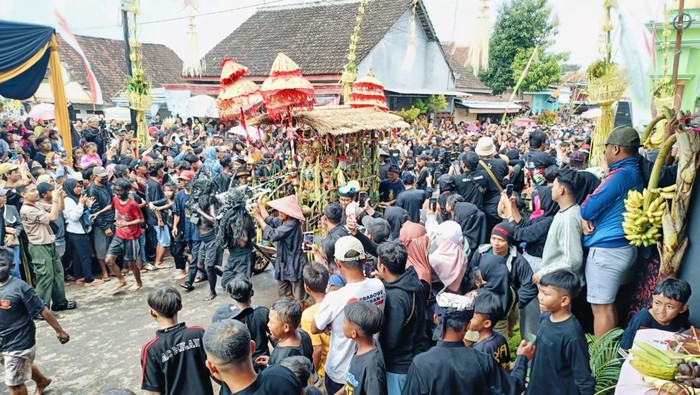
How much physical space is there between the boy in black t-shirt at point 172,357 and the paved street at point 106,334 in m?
2.17

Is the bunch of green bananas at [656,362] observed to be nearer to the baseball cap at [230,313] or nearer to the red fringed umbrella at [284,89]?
the baseball cap at [230,313]

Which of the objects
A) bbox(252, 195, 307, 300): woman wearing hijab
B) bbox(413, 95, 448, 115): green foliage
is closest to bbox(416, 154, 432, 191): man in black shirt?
bbox(252, 195, 307, 300): woman wearing hijab

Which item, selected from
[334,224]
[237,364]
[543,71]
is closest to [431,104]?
[543,71]

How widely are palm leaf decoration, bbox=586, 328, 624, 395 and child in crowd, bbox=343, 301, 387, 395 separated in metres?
1.79

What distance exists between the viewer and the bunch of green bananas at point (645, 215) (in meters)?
3.78

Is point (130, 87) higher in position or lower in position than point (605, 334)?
higher

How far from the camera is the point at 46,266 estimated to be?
6.32m

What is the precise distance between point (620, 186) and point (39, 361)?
638 cm

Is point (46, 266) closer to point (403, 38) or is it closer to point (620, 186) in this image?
point (620, 186)

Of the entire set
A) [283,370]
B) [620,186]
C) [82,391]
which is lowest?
[82,391]

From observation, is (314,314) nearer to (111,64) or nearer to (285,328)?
(285,328)

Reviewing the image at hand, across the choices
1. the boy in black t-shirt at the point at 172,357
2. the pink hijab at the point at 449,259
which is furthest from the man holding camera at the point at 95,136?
the pink hijab at the point at 449,259

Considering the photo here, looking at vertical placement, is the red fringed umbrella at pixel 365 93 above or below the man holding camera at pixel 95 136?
above

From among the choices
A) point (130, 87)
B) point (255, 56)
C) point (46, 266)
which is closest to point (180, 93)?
point (255, 56)
